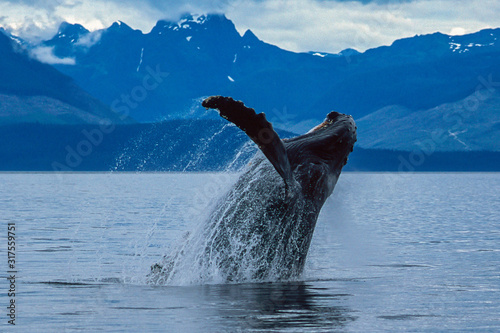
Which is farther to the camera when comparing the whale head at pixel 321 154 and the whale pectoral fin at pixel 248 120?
the whale head at pixel 321 154

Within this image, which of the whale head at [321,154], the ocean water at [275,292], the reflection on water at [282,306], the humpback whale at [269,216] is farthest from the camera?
the whale head at [321,154]

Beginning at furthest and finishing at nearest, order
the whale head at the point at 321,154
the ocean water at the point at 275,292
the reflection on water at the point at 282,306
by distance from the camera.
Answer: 1. the whale head at the point at 321,154
2. the ocean water at the point at 275,292
3. the reflection on water at the point at 282,306

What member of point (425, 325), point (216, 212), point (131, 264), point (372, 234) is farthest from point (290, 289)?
point (372, 234)

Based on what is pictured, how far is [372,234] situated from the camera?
81.1 ft

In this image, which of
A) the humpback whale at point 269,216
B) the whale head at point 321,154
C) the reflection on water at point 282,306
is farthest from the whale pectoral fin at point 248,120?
the reflection on water at point 282,306

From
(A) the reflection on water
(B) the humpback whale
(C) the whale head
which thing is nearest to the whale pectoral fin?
(B) the humpback whale

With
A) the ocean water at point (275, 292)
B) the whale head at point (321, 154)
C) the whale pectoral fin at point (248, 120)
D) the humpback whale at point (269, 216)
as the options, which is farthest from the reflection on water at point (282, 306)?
the whale pectoral fin at point (248, 120)

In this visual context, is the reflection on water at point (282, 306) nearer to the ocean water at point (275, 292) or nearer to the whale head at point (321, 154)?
the ocean water at point (275, 292)

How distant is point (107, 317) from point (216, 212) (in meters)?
2.42

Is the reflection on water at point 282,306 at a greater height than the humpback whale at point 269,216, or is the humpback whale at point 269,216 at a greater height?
the humpback whale at point 269,216

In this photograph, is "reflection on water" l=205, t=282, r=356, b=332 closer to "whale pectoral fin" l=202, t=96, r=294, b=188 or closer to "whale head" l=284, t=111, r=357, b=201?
"whale head" l=284, t=111, r=357, b=201

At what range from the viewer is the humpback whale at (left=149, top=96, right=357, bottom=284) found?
1061 cm

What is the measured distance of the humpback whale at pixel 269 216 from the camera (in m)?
10.6

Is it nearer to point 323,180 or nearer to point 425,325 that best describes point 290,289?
point 323,180
